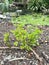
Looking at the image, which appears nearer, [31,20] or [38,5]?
[31,20]

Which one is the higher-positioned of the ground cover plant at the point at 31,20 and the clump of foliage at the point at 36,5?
the ground cover plant at the point at 31,20

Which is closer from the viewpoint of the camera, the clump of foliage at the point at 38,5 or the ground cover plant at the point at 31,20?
the ground cover plant at the point at 31,20

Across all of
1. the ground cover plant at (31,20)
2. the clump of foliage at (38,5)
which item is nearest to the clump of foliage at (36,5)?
the clump of foliage at (38,5)

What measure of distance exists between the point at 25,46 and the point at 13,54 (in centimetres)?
32

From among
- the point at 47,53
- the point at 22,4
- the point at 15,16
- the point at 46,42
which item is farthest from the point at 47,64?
the point at 22,4

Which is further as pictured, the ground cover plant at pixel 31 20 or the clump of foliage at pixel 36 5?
the clump of foliage at pixel 36 5

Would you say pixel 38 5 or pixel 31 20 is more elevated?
pixel 31 20

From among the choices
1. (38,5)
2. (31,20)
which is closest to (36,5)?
(38,5)

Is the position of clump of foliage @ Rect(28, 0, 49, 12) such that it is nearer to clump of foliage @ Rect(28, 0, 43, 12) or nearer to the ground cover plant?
clump of foliage @ Rect(28, 0, 43, 12)

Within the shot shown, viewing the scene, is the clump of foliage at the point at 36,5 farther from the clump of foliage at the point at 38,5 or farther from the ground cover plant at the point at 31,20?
the ground cover plant at the point at 31,20

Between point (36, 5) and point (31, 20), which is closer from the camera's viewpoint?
point (31, 20)

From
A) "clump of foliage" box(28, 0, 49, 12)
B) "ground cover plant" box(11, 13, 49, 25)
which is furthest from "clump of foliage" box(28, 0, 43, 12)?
"ground cover plant" box(11, 13, 49, 25)

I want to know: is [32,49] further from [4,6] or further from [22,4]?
[22,4]

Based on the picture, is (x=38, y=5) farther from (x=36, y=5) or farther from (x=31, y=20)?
(x=31, y=20)
